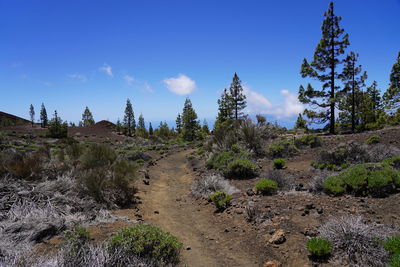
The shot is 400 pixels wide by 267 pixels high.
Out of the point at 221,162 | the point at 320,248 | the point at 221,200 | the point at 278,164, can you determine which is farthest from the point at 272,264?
the point at 221,162

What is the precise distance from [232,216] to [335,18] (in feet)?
66.5

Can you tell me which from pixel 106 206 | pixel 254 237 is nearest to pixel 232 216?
pixel 254 237

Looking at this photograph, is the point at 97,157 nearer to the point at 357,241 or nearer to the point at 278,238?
the point at 278,238

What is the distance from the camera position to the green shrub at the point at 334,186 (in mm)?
5934

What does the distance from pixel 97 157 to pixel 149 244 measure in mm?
6648

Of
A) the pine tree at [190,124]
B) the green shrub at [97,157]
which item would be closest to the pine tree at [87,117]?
the pine tree at [190,124]

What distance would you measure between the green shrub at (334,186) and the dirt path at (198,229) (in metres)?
2.67

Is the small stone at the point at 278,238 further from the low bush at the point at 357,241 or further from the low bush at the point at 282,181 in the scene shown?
the low bush at the point at 282,181

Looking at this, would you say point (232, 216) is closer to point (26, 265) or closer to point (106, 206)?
point (106, 206)

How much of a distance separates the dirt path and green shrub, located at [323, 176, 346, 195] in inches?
105

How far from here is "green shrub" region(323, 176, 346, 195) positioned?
593 centimetres

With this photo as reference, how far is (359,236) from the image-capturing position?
369cm

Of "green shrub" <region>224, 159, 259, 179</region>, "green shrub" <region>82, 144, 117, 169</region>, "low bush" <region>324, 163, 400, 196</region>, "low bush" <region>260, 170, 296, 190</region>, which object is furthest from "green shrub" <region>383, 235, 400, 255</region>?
"green shrub" <region>82, 144, 117, 169</region>

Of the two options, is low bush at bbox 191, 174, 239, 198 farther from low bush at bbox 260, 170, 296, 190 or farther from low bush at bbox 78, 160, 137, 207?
low bush at bbox 78, 160, 137, 207
